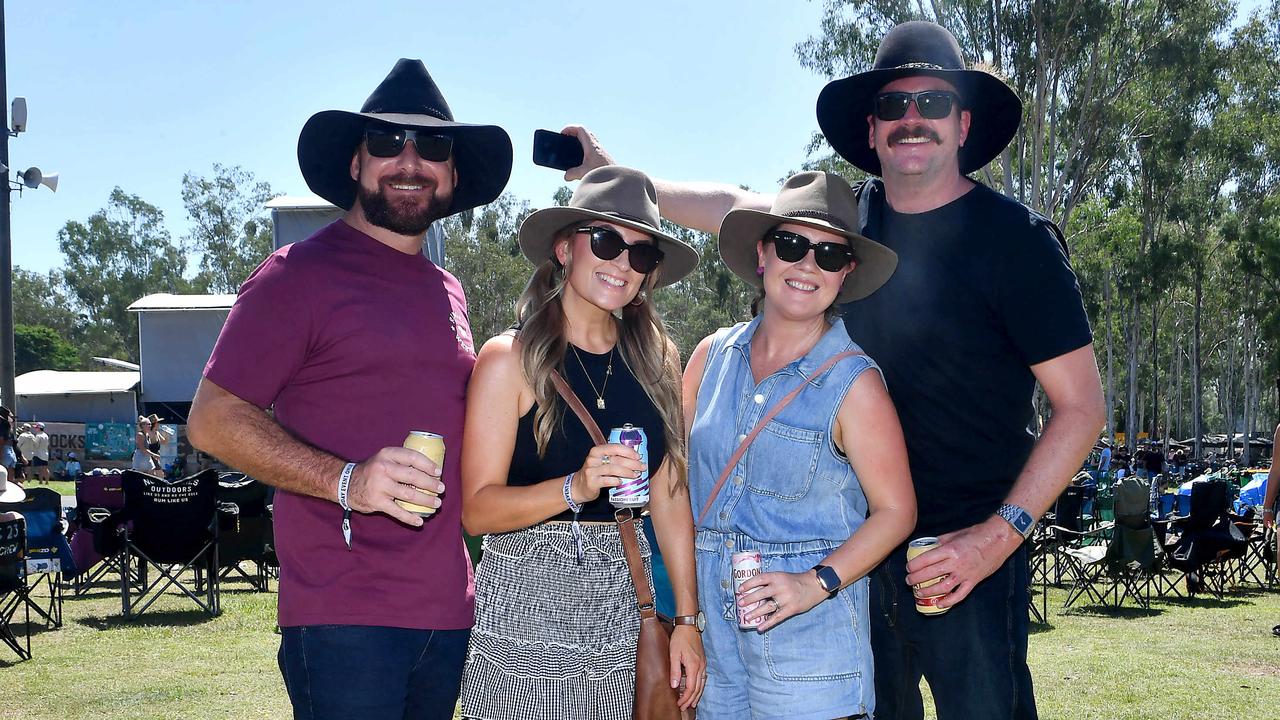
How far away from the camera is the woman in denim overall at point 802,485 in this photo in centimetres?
255

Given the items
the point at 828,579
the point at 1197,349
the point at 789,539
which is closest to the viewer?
the point at 828,579

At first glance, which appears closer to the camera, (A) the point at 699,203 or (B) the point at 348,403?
(B) the point at 348,403

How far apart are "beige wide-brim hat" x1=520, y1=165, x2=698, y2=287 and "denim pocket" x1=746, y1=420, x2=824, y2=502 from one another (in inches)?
25.2

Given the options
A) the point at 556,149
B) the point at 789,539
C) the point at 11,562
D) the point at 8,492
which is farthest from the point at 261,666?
the point at 789,539

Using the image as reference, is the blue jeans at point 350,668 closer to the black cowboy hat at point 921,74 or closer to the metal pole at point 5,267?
the black cowboy hat at point 921,74

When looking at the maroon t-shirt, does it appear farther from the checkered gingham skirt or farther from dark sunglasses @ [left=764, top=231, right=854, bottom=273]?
dark sunglasses @ [left=764, top=231, right=854, bottom=273]

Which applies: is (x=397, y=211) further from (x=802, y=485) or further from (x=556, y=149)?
(x=802, y=485)

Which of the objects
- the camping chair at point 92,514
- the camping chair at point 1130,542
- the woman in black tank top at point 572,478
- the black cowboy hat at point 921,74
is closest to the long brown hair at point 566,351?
the woman in black tank top at point 572,478

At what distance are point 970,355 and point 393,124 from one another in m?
1.62

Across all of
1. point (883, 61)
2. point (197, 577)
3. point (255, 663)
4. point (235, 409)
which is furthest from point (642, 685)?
point (197, 577)

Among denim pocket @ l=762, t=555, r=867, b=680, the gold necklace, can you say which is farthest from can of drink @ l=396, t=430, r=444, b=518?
denim pocket @ l=762, t=555, r=867, b=680

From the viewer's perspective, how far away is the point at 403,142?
2861mm

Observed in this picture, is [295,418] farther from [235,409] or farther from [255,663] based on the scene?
[255,663]

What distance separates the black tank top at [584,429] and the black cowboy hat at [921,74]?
3.48 ft
